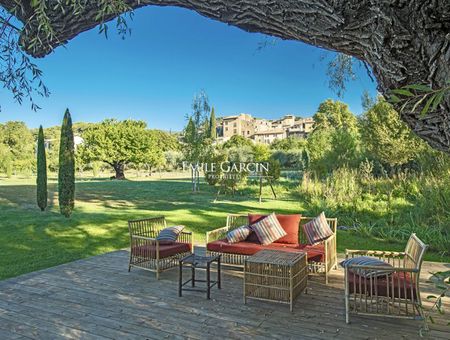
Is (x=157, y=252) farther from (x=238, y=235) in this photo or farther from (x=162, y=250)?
(x=238, y=235)

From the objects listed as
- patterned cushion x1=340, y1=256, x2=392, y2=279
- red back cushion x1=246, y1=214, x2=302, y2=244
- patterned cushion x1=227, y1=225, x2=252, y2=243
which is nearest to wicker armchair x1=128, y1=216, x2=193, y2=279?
patterned cushion x1=227, y1=225, x2=252, y2=243

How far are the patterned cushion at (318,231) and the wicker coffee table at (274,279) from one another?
1130 mm

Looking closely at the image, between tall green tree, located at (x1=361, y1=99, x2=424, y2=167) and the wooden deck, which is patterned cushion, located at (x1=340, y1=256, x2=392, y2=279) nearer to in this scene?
the wooden deck

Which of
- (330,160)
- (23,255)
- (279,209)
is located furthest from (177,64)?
(23,255)

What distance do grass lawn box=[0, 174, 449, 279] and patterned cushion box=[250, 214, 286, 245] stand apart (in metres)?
2.27

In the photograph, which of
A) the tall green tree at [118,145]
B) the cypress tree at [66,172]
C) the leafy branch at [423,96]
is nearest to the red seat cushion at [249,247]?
the leafy branch at [423,96]

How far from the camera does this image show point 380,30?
141cm

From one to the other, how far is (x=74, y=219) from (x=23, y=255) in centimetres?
437

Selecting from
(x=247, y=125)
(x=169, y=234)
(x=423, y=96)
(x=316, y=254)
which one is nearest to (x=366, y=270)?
(x=316, y=254)

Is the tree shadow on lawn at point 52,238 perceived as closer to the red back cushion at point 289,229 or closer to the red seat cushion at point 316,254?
the red back cushion at point 289,229

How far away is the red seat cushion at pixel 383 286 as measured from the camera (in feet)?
11.7

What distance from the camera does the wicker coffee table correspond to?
4059 mm

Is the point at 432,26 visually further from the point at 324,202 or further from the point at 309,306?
the point at 324,202

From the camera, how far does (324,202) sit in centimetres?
1100
